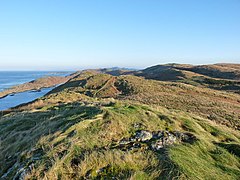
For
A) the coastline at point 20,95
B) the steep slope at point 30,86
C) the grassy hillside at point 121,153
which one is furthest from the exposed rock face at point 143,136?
the steep slope at point 30,86

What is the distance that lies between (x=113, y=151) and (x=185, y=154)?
207 cm

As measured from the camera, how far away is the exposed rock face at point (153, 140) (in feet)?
23.3

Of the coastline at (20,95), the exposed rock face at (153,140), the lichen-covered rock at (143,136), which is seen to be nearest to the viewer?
the exposed rock face at (153,140)

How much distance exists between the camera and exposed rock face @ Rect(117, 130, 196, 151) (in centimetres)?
709

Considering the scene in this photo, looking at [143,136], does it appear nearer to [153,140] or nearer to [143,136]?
[143,136]

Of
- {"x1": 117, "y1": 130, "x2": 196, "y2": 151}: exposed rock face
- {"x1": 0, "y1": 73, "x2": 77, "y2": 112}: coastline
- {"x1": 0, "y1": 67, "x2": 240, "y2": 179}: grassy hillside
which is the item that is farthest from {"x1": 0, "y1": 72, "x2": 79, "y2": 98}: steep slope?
{"x1": 117, "y1": 130, "x2": 196, "y2": 151}: exposed rock face

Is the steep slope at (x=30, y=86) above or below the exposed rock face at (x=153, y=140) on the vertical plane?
below

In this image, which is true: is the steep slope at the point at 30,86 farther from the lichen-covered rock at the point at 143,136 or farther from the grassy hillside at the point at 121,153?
the lichen-covered rock at the point at 143,136

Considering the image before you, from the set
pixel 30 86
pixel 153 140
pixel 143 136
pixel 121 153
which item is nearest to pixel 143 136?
pixel 143 136

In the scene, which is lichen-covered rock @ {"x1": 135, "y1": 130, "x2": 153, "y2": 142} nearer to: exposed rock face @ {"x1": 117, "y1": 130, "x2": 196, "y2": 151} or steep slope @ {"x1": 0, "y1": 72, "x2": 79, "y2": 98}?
exposed rock face @ {"x1": 117, "y1": 130, "x2": 196, "y2": 151}

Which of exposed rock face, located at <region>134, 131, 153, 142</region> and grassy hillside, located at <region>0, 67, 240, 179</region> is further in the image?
exposed rock face, located at <region>134, 131, 153, 142</region>

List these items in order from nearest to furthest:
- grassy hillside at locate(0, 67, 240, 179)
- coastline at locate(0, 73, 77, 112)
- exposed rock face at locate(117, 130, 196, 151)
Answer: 1. grassy hillside at locate(0, 67, 240, 179)
2. exposed rock face at locate(117, 130, 196, 151)
3. coastline at locate(0, 73, 77, 112)

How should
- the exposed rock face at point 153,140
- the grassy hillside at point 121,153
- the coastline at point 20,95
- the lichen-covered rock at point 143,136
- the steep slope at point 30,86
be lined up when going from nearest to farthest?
1. the grassy hillside at point 121,153
2. the exposed rock face at point 153,140
3. the lichen-covered rock at point 143,136
4. the coastline at point 20,95
5. the steep slope at point 30,86

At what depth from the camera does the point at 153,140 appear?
305 inches
